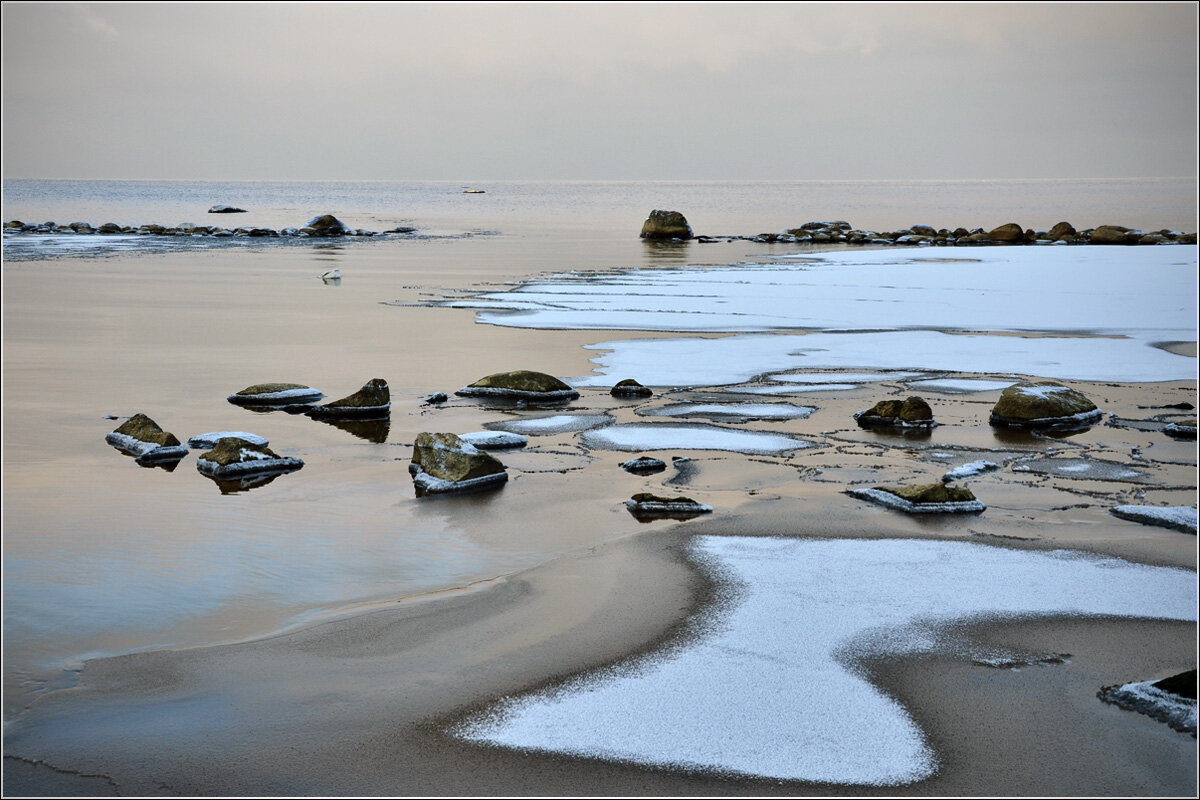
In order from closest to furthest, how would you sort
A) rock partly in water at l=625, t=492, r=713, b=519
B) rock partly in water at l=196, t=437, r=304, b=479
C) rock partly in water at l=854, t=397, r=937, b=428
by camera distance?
rock partly in water at l=625, t=492, r=713, b=519
rock partly in water at l=196, t=437, r=304, b=479
rock partly in water at l=854, t=397, r=937, b=428

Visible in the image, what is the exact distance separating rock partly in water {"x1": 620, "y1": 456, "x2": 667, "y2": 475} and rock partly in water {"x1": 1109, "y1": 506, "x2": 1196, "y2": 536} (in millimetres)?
3228

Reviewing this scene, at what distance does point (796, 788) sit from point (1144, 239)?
3923 cm

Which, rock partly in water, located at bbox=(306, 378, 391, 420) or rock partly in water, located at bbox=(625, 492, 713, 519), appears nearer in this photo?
rock partly in water, located at bbox=(625, 492, 713, 519)

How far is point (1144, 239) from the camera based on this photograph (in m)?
38.5

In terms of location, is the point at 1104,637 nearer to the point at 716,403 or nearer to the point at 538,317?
the point at 716,403

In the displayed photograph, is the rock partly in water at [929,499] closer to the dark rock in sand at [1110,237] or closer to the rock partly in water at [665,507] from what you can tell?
the rock partly in water at [665,507]

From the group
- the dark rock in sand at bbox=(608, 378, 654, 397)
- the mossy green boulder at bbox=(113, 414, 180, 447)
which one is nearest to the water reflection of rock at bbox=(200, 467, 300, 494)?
the mossy green boulder at bbox=(113, 414, 180, 447)

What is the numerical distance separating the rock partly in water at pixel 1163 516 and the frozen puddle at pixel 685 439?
2.68 m

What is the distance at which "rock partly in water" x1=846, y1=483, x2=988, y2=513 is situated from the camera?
769 cm

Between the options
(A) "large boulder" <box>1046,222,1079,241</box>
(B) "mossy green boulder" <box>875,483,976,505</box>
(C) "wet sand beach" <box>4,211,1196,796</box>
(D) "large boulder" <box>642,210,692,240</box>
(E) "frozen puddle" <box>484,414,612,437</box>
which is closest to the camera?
(C) "wet sand beach" <box>4,211,1196,796</box>

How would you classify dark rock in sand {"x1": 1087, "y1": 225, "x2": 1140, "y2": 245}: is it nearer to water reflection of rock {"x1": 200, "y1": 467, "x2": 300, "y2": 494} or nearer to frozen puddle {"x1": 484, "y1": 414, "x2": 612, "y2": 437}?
frozen puddle {"x1": 484, "y1": 414, "x2": 612, "y2": 437}

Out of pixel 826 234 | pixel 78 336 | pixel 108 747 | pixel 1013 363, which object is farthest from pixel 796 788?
pixel 826 234

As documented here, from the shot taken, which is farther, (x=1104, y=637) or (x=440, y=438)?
(x=440, y=438)

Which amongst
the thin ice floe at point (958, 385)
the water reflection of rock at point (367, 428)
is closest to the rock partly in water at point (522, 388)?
the water reflection of rock at point (367, 428)
